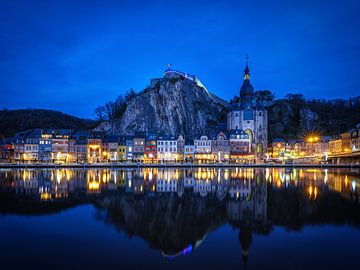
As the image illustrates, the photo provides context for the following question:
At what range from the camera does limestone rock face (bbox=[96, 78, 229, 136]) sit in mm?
90938

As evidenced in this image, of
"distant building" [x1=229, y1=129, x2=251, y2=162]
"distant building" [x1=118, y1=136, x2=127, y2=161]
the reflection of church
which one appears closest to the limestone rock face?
"distant building" [x1=118, y1=136, x2=127, y2=161]

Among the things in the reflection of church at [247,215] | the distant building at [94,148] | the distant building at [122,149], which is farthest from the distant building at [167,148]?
the reflection of church at [247,215]

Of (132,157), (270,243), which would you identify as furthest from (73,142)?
(270,243)

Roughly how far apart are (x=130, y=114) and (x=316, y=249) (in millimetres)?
85598

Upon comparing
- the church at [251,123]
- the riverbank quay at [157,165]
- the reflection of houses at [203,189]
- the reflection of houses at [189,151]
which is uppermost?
the church at [251,123]

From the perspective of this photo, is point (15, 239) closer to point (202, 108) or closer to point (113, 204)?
point (113, 204)

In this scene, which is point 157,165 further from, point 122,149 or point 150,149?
point 122,149

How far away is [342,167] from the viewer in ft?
205

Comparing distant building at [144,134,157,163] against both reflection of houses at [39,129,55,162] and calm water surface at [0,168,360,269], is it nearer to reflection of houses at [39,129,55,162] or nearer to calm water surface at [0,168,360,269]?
reflection of houses at [39,129,55,162]

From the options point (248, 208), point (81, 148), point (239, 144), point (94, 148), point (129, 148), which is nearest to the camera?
point (248, 208)

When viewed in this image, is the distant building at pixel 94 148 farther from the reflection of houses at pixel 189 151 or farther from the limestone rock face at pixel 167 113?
the reflection of houses at pixel 189 151

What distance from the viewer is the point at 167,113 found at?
92.3m

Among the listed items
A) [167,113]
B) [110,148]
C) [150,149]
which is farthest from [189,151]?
[167,113]

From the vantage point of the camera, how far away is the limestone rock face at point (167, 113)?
90938 millimetres
